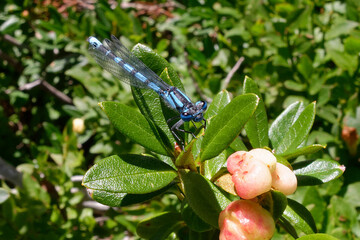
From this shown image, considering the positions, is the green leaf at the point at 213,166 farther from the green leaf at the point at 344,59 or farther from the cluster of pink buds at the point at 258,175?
the green leaf at the point at 344,59

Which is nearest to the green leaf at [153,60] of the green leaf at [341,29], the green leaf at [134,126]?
the green leaf at [134,126]

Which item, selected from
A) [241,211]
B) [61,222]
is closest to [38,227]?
[61,222]

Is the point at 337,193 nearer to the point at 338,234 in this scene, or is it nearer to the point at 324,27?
the point at 338,234

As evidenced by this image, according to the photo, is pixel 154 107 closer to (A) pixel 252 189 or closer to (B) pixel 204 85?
(A) pixel 252 189

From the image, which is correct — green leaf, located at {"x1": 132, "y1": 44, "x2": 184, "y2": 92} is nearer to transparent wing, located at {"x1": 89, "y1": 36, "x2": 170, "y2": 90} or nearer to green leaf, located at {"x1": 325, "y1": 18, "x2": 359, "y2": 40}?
transparent wing, located at {"x1": 89, "y1": 36, "x2": 170, "y2": 90}

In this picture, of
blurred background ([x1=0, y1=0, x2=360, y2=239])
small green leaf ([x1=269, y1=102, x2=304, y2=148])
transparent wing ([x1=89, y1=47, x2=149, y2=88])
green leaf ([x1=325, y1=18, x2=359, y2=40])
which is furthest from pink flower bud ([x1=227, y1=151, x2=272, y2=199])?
green leaf ([x1=325, y1=18, x2=359, y2=40])

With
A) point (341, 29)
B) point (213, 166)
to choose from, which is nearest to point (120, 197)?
point (213, 166)
